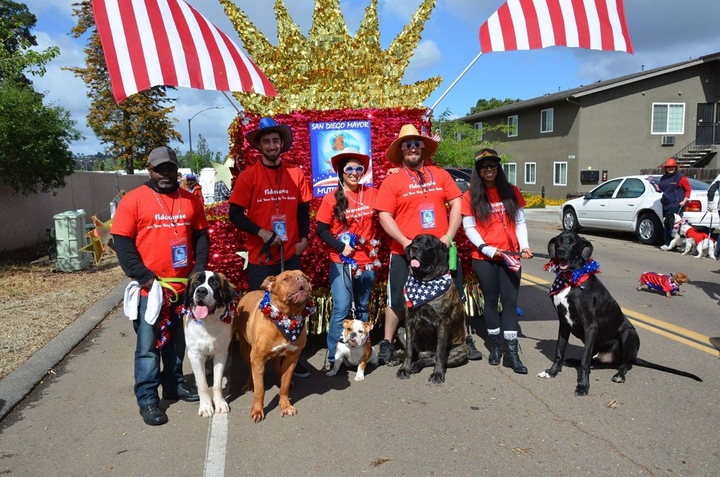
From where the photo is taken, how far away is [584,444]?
3.41m

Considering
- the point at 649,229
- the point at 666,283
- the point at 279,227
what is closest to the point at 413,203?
the point at 279,227

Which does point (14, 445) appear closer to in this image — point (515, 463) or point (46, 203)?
point (515, 463)

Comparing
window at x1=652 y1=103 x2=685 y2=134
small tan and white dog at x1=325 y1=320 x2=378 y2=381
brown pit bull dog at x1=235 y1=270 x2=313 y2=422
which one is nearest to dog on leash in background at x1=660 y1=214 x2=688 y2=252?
small tan and white dog at x1=325 y1=320 x2=378 y2=381

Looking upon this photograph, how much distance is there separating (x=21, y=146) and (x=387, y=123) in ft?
25.7

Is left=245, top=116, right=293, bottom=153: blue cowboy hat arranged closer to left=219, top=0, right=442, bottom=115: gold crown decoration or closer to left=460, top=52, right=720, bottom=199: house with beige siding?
left=219, top=0, right=442, bottom=115: gold crown decoration

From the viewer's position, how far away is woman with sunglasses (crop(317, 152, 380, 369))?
478 cm

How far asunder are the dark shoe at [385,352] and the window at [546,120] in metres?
26.4

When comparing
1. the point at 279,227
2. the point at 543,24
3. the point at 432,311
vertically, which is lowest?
the point at 432,311

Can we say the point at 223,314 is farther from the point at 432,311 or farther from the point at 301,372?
the point at 432,311

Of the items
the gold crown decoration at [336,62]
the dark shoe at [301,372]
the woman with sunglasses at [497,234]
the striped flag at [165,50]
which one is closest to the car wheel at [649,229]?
the gold crown decoration at [336,62]

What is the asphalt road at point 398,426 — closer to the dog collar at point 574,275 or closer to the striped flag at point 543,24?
the dog collar at point 574,275

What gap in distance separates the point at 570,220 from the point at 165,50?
13996mm

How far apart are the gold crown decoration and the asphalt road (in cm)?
305

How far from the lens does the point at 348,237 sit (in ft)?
15.7
